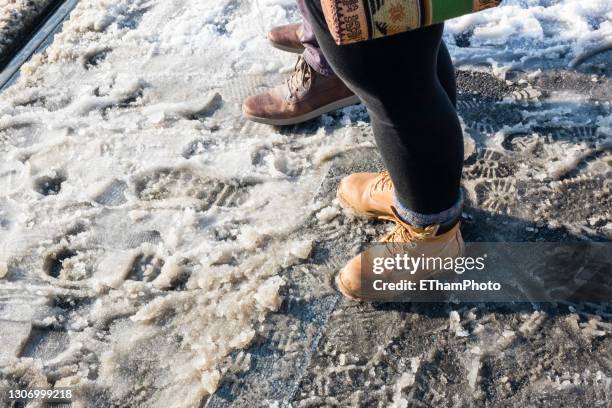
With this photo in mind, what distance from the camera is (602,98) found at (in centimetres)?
188

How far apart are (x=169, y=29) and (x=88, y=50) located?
0.32 meters

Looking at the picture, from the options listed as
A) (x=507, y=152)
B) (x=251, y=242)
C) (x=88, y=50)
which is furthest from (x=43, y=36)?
(x=507, y=152)

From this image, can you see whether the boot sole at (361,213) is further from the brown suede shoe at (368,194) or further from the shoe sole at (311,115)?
the shoe sole at (311,115)

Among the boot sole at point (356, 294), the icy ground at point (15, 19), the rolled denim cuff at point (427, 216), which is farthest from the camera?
the icy ground at point (15, 19)

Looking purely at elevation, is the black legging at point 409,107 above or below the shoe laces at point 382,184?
above

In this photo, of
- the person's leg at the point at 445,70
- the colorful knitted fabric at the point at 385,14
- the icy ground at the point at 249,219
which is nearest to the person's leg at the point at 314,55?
the icy ground at the point at 249,219

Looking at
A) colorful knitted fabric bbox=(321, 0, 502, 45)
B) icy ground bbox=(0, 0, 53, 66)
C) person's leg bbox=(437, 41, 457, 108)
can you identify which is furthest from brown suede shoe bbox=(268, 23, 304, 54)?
colorful knitted fabric bbox=(321, 0, 502, 45)

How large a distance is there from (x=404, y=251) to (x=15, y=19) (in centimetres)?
193

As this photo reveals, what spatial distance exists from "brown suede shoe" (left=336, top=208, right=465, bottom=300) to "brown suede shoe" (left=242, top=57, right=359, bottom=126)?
60 centimetres

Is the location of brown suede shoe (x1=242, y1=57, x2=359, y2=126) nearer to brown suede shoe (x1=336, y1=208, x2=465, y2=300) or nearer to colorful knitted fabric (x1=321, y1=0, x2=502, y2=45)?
brown suede shoe (x1=336, y1=208, x2=465, y2=300)

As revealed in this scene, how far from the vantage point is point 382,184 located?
60.0 inches

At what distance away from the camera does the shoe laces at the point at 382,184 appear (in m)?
1.50

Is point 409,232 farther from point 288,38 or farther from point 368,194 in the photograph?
point 288,38

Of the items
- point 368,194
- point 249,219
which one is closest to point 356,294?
point 368,194
